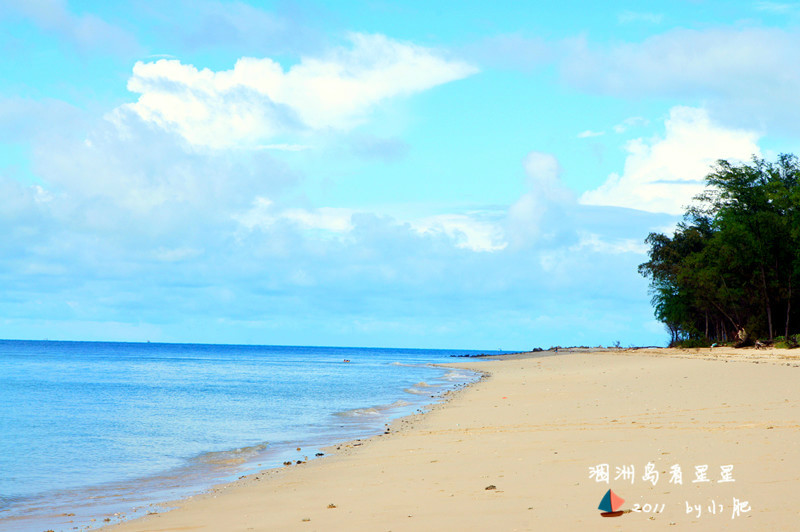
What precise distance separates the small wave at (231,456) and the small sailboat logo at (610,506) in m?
10.8

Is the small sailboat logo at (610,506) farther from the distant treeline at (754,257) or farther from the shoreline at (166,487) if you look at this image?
the distant treeline at (754,257)

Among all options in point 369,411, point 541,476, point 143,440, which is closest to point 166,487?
point 143,440

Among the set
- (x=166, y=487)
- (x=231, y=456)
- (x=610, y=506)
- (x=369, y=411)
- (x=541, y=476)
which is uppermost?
(x=610, y=506)

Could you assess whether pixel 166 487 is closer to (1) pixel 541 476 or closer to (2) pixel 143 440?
(2) pixel 143 440

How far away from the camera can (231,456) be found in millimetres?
16750

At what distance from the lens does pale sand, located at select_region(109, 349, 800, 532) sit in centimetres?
712

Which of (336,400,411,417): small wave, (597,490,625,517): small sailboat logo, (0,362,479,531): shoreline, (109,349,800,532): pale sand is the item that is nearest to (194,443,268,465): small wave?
(0,362,479,531): shoreline

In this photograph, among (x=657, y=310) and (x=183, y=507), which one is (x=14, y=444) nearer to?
(x=183, y=507)

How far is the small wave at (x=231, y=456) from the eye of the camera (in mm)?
15984

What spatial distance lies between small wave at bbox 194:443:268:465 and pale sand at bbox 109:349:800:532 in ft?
8.73

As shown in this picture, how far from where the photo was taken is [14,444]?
19234 mm

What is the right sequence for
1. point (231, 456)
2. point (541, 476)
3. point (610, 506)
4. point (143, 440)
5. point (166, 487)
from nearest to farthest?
point (610, 506)
point (541, 476)
point (166, 487)
point (231, 456)
point (143, 440)

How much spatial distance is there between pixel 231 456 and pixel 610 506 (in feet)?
39.5

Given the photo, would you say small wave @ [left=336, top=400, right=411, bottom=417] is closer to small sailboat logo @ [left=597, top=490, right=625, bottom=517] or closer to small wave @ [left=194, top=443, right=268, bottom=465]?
small wave @ [left=194, top=443, right=268, bottom=465]
